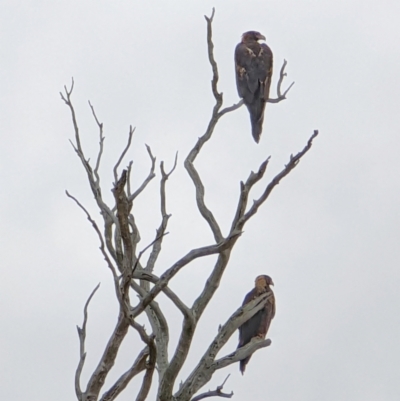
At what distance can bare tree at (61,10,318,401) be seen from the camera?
4.42 metres

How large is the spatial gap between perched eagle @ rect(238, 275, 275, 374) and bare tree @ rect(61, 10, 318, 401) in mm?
1085

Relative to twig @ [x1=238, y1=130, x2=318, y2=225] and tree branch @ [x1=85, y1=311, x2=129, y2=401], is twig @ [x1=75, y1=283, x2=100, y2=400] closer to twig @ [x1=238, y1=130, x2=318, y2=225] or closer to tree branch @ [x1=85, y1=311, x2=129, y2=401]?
tree branch @ [x1=85, y1=311, x2=129, y2=401]

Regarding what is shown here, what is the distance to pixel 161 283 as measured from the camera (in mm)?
4656

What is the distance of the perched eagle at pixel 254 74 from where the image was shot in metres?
7.71

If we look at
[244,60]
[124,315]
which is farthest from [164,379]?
[244,60]

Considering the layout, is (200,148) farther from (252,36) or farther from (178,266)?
(252,36)

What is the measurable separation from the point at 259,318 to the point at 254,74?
91.0 inches

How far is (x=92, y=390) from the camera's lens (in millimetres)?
4664

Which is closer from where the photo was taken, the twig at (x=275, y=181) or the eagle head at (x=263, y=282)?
the twig at (x=275, y=181)

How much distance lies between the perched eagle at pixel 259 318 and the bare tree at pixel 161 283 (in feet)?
3.56

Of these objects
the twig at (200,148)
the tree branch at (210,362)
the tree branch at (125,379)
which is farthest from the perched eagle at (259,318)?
the tree branch at (125,379)

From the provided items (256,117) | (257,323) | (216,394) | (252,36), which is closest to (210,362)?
(216,394)

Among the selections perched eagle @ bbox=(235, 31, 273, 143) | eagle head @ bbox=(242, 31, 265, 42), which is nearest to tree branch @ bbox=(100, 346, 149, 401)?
perched eagle @ bbox=(235, 31, 273, 143)

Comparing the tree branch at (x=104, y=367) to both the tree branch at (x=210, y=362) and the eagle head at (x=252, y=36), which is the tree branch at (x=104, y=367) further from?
the eagle head at (x=252, y=36)
